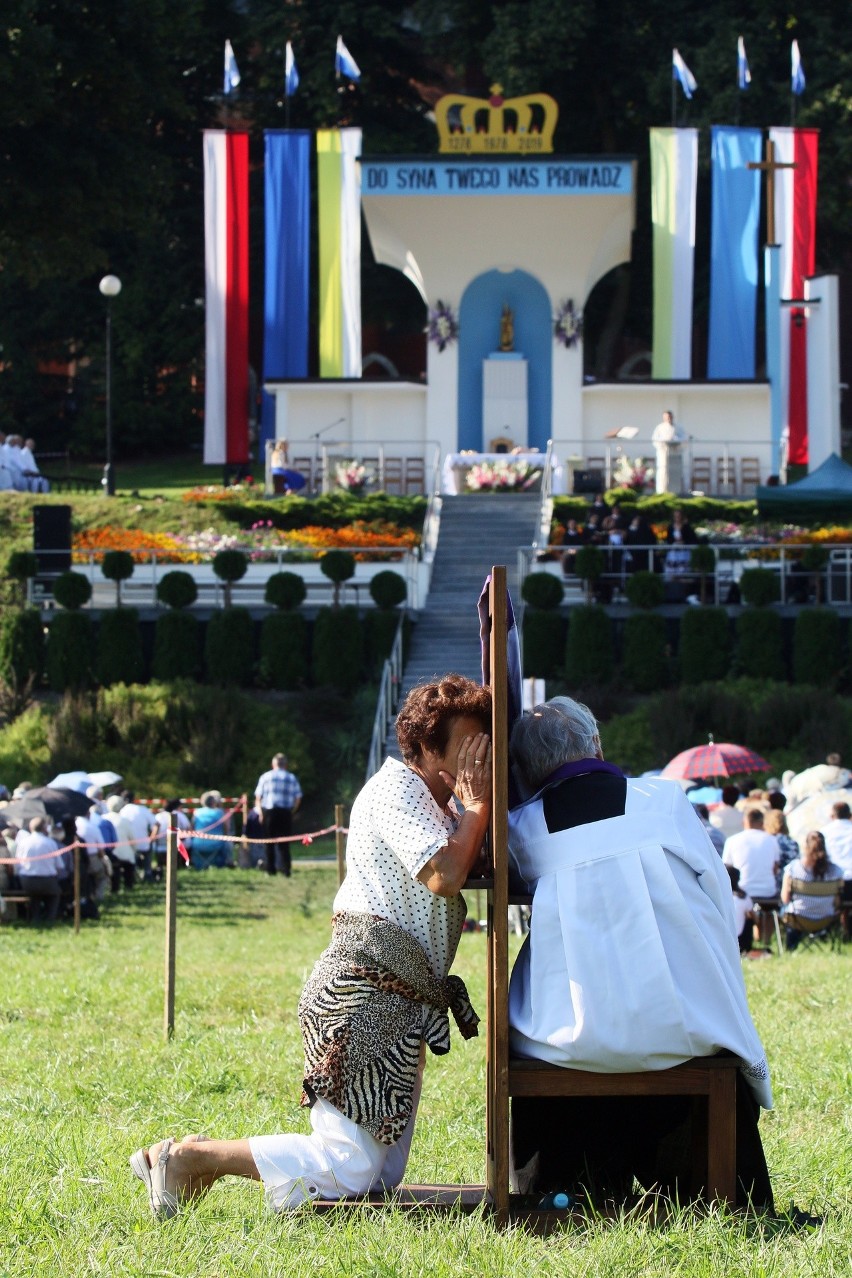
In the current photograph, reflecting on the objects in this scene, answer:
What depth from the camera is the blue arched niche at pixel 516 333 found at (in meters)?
39.2

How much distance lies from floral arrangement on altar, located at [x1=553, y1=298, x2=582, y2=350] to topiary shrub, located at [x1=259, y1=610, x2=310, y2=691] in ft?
46.7

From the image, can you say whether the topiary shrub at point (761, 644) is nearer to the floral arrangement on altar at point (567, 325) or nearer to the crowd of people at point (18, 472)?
the floral arrangement on altar at point (567, 325)

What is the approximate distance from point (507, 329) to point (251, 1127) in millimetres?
33816

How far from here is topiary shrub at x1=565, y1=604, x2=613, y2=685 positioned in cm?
2583

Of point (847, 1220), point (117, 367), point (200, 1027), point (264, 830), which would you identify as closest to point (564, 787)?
point (847, 1220)

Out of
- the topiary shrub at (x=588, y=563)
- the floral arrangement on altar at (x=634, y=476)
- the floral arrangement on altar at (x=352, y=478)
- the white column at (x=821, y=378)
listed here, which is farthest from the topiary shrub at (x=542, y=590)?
the white column at (x=821, y=378)

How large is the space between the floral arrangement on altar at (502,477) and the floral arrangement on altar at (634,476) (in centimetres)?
151

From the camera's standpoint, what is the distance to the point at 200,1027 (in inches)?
358

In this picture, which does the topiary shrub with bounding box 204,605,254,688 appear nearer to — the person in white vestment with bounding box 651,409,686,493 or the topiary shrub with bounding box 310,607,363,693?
the topiary shrub with bounding box 310,607,363,693

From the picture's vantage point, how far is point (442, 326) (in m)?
38.9

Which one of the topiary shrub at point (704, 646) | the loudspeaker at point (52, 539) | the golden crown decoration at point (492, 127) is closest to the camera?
Result: the topiary shrub at point (704, 646)

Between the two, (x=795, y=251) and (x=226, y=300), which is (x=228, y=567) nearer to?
(x=226, y=300)

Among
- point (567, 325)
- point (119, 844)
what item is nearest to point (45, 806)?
point (119, 844)

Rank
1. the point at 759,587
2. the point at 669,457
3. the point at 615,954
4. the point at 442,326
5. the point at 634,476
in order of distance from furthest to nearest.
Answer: the point at 442,326
the point at 669,457
the point at 634,476
the point at 759,587
the point at 615,954
